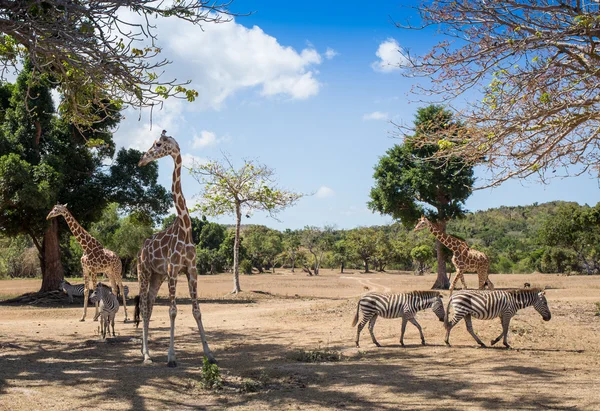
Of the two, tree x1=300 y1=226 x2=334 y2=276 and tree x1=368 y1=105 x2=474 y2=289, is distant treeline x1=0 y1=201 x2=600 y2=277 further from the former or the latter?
tree x1=368 y1=105 x2=474 y2=289

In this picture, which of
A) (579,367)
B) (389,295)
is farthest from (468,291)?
(579,367)

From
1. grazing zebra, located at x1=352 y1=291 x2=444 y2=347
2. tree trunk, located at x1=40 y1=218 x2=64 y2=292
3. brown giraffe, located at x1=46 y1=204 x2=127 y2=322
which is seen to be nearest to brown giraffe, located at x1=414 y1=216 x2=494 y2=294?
grazing zebra, located at x1=352 y1=291 x2=444 y2=347

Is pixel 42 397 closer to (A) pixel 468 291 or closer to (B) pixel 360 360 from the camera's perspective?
(B) pixel 360 360

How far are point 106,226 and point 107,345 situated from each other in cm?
3707

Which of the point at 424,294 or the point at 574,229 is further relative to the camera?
the point at 574,229

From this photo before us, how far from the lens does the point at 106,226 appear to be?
46750 millimetres

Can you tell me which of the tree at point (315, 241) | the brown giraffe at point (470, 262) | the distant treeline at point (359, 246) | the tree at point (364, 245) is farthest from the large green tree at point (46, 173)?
the tree at point (364, 245)

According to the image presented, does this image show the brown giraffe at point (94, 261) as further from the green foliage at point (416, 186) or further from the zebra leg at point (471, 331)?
the green foliage at point (416, 186)

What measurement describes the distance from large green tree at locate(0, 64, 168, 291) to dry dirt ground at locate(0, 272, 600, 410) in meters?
7.36

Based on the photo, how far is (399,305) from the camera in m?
11.0

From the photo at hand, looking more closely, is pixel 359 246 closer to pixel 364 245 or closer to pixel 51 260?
pixel 364 245

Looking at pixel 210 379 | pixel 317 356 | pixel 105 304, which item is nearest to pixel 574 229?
pixel 317 356

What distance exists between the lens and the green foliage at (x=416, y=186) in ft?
91.5

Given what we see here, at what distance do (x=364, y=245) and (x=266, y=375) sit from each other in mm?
58946
